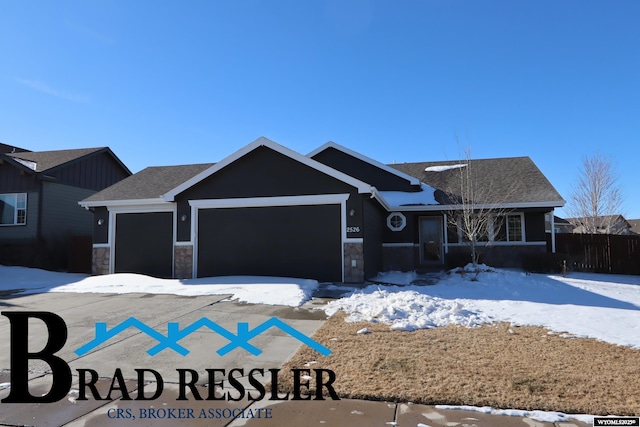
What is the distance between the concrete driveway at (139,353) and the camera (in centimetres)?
419

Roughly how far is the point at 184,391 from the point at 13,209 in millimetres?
20500

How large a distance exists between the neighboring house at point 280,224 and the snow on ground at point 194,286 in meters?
0.91

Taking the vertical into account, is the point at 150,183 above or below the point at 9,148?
below

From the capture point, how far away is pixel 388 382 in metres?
4.69

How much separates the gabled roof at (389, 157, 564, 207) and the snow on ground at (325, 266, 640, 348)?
350 centimetres

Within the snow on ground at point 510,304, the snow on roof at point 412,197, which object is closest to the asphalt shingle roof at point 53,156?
the snow on roof at point 412,197

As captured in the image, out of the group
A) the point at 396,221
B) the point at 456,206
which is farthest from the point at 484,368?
the point at 396,221

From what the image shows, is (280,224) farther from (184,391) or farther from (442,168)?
(442,168)

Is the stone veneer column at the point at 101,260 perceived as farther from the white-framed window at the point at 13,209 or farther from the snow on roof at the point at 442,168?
the snow on roof at the point at 442,168

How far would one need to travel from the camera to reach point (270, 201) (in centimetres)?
1370

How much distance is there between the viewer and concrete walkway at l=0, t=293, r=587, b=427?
3910 mm

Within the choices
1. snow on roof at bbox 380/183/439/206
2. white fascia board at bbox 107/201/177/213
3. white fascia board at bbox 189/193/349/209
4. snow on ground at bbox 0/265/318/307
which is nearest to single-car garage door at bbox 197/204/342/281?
white fascia board at bbox 189/193/349/209

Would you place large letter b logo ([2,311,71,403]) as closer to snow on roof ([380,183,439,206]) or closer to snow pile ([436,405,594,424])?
snow pile ([436,405,594,424])

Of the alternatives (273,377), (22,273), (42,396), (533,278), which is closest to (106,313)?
(42,396)
